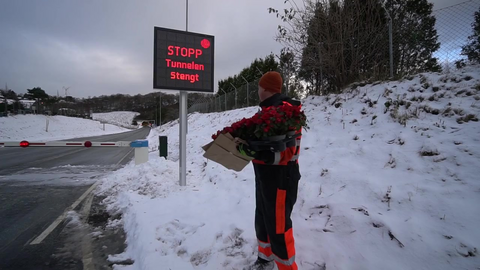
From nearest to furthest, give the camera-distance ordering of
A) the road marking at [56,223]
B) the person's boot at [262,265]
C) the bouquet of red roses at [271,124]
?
the bouquet of red roses at [271,124], the person's boot at [262,265], the road marking at [56,223]

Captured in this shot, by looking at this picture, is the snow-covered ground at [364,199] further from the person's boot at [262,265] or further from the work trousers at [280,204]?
the work trousers at [280,204]

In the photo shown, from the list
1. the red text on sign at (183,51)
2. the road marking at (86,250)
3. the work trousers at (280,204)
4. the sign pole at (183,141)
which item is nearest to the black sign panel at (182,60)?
the red text on sign at (183,51)

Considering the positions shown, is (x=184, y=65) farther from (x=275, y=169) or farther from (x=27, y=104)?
(x=27, y=104)

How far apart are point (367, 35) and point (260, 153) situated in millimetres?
7386

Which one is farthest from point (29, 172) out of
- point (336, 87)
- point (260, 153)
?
point (336, 87)

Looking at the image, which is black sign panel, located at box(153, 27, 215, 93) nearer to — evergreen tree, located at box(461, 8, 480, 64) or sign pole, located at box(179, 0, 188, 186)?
sign pole, located at box(179, 0, 188, 186)

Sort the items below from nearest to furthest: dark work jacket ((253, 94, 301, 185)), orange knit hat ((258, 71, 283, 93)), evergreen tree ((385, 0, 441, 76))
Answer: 1. dark work jacket ((253, 94, 301, 185))
2. orange knit hat ((258, 71, 283, 93))
3. evergreen tree ((385, 0, 441, 76))

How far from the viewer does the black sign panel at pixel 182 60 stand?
192 inches

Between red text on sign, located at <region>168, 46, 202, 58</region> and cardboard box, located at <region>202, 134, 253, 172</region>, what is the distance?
3672 mm

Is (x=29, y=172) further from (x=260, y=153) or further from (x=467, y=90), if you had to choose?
(x=467, y=90)

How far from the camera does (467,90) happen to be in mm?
4422

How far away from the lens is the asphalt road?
9.19 feet

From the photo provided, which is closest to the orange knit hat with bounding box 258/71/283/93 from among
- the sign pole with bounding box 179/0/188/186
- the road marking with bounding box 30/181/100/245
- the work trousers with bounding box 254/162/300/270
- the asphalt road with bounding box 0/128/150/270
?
the work trousers with bounding box 254/162/300/270

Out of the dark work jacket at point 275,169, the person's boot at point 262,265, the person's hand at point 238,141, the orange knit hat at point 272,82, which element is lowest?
the person's boot at point 262,265
